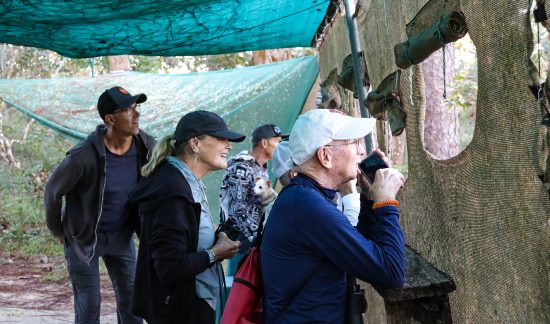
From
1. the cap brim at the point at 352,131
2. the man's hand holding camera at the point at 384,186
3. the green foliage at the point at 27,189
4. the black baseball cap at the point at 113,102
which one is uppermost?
the black baseball cap at the point at 113,102

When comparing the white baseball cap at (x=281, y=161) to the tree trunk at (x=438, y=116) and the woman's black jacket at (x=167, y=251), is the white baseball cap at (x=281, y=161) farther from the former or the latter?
the tree trunk at (x=438, y=116)

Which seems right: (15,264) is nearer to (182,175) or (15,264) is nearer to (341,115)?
(182,175)

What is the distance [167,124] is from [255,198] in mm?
3018

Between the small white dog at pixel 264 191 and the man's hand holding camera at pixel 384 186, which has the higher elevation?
the man's hand holding camera at pixel 384 186

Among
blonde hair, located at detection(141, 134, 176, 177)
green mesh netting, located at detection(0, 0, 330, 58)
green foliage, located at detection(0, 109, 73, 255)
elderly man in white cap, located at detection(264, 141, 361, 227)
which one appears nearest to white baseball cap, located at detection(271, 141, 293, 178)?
elderly man in white cap, located at detection(264, 141, 361, 227)

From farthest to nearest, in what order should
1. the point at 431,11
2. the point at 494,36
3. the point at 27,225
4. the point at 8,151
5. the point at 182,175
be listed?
the point at 8,151, the point at 27,225, the point at 182,175, the point at 431,11, the point at 494,36

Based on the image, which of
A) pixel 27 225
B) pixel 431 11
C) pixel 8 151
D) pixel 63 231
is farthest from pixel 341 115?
pixel 8 151

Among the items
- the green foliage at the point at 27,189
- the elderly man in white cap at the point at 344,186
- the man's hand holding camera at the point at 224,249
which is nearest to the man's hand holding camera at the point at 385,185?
the elderly man in white cap at the point at 344,186

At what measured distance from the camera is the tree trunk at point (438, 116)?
16.3 feet

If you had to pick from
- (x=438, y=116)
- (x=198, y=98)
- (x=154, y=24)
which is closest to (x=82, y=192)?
(x=154, y=24)

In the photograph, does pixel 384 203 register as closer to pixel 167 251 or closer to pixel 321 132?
pixel 321 132

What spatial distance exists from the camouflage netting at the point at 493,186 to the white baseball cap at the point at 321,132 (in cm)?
39

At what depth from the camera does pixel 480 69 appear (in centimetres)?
198

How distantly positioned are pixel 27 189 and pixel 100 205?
29.3 ft
